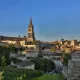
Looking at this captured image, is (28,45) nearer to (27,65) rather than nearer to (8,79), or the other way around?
(27,65)

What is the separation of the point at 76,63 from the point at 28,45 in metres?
139

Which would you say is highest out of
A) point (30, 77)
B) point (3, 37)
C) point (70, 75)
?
point (3, 37)

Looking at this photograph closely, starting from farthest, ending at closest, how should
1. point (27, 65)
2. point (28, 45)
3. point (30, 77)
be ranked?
point (28, 45) < point (27, 65) < point (30, 77)

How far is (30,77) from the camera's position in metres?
36.2

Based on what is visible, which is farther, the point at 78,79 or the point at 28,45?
the point at 28,45

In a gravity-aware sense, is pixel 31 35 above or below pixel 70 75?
above

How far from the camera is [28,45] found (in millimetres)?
149750

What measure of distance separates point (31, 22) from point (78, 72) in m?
178

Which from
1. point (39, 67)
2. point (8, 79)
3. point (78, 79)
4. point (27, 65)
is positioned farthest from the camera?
point (39, 67)

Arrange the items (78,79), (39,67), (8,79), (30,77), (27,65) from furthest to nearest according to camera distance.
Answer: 1. (39,67)
2. (27,65)
3. (30,77)
4. (8,79)
5. (78,79)

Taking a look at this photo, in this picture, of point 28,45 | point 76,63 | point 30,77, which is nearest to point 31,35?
point 28,45

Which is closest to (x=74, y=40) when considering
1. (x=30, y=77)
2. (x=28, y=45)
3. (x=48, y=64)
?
(x=28, y=45)

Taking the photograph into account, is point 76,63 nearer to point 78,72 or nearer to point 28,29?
point 78,72

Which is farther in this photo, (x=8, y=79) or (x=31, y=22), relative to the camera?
(x=31, y=22)
